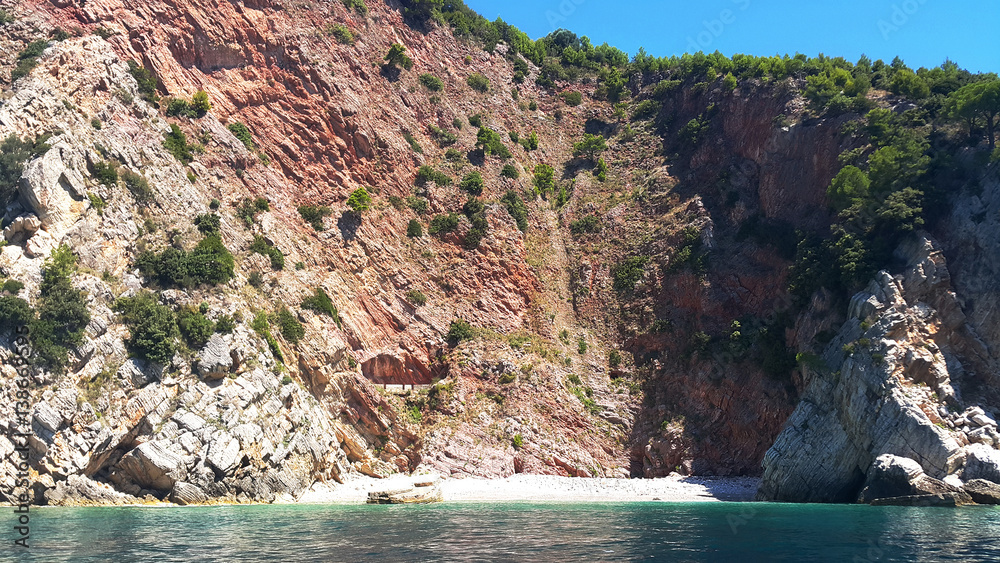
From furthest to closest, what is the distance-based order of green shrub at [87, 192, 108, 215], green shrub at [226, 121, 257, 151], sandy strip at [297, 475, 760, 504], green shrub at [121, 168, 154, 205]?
green shrub at [226, 121, 257, 151] → green shrub at [121, 168, 154, 205] → sandy strip at [297, 475, 760, 504] → green shrub at [87, 192, 108, 215]

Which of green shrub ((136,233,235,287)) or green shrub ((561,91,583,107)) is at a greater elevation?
green shrub ((561,91,583,107))

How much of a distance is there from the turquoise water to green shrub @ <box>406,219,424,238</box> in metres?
26.0

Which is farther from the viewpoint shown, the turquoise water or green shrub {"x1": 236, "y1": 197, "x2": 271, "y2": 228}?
green shrub {"x1": 236, "y1": 197, "x2": 271, "y2": 228}

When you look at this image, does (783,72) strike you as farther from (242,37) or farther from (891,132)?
(242,37)

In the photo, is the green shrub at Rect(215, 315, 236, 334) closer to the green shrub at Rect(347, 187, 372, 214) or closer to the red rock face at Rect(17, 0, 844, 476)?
the red rock face at Rect(17, 0, 844, 476)

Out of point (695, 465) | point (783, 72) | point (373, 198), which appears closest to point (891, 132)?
point (783, 72)

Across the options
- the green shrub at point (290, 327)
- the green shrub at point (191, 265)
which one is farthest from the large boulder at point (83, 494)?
the green shrub at point (290, 327)

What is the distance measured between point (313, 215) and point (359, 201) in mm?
3619

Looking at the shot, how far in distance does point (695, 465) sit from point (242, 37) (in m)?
→ 45.0

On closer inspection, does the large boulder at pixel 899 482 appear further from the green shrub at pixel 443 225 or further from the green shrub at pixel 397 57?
the green shrub at pixel 397 57

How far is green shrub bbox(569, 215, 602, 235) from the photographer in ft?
193

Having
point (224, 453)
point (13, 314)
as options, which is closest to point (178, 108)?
point (13, 314)

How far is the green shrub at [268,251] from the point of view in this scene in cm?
4256

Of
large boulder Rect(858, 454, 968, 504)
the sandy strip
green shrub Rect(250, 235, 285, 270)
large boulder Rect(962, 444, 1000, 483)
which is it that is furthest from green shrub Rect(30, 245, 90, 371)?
large boulder Rect(962, 444, 1000, 483)
